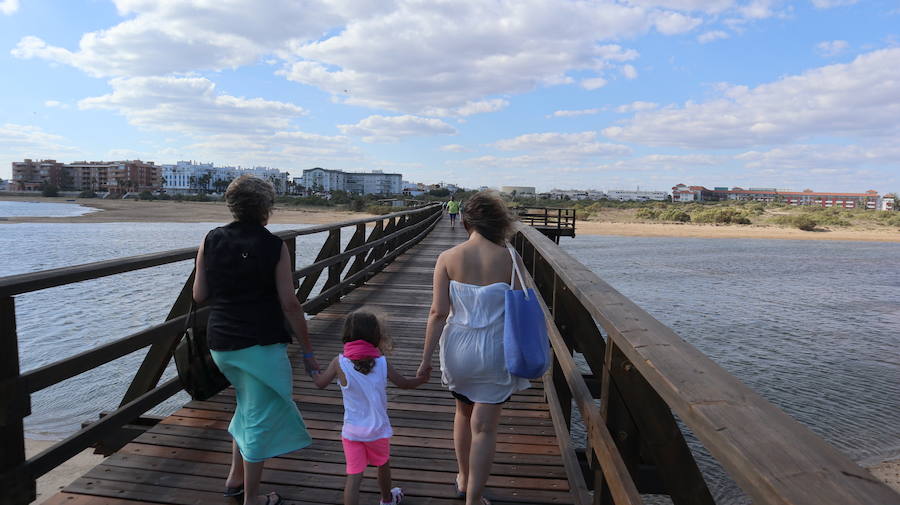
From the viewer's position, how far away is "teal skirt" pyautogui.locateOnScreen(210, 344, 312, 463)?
243 cm

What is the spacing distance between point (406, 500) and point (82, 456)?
6345 millimetres

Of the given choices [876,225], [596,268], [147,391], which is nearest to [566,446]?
[147,391]

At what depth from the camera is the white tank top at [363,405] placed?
7.98 ft

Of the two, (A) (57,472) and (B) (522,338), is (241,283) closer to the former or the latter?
(B) (522,338)

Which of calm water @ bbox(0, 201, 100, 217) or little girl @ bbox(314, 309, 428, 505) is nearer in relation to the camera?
little girl @ bbox(314, 309, 428, 505)

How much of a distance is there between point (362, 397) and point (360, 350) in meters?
0.20

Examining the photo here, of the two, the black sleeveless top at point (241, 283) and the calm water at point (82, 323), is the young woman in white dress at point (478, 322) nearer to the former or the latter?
the black sleeveless top at point (241, 283)

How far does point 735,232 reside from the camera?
172ft

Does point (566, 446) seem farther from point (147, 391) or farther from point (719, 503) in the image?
point (719, 503)

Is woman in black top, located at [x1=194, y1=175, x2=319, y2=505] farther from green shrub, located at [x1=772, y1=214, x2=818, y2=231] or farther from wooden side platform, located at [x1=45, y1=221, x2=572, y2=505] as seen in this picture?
green shrub, located at [x1=772, y1=214, x2=818, y2=231]

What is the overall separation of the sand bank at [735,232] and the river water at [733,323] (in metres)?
18.0

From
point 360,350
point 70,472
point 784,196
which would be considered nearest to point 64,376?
point 360,350

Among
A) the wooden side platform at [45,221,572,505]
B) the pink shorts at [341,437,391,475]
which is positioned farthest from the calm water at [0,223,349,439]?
the pink shorts at [341,437,391,475]

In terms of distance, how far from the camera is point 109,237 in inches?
1426
